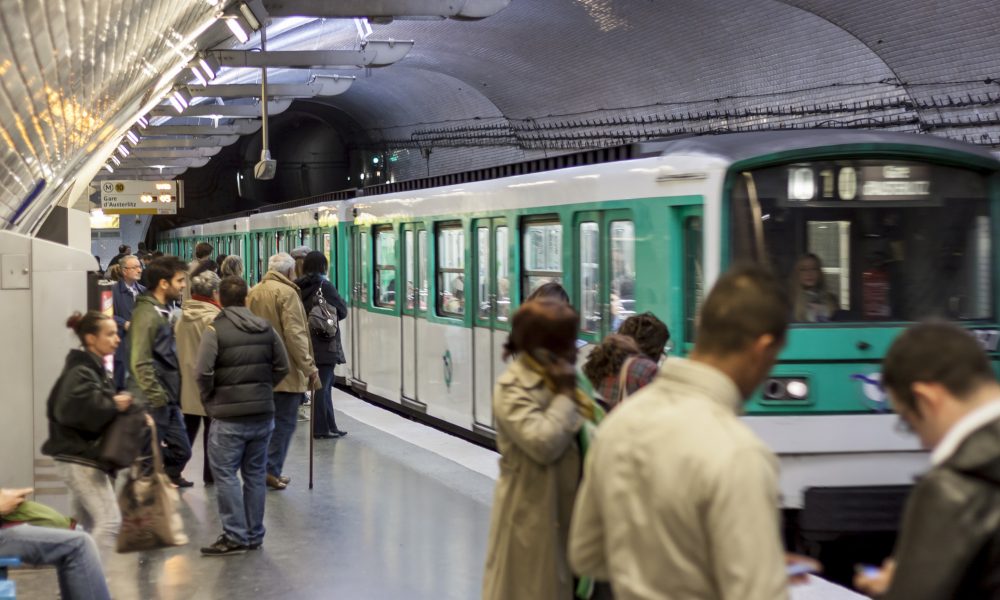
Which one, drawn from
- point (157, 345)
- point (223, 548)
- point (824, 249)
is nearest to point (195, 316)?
point (157, 345)

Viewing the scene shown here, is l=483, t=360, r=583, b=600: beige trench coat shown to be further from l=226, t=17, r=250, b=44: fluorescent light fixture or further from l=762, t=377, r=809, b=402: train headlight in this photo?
l=226, t=17, r=250, b=44: fluorescent light fixture

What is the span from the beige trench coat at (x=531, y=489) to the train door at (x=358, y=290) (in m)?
12.0

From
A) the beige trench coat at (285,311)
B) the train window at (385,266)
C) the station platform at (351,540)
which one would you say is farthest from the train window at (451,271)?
the beige trench coat at (285,311)

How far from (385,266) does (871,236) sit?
838 centimetres

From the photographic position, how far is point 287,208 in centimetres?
2231

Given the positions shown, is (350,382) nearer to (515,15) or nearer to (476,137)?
(515,15)

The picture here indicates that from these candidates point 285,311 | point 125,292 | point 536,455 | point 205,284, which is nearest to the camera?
point 536,455

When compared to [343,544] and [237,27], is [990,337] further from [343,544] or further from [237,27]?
[237,27]

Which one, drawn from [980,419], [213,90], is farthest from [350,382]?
[980,419]

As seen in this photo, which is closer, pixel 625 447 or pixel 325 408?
pixel 625 447

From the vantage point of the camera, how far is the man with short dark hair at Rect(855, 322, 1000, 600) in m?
2.54

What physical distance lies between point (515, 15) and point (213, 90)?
5.14 meters

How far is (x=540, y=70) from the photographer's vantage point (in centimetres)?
2677

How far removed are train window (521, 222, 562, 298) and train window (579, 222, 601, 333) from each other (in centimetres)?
42
